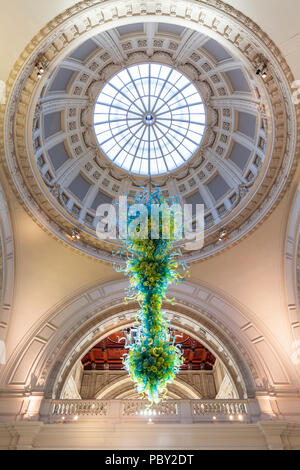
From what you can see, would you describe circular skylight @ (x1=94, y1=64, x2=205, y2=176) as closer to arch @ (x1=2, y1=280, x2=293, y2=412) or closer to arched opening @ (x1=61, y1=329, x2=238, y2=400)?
arch @ (x1=2, y1=280, x2=293, y2=412)

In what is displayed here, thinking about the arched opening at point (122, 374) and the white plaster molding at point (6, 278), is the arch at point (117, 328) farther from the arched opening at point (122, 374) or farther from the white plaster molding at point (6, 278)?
the arched opening at point (122, 374)

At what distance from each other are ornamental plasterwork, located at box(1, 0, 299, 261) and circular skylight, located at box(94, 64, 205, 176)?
0.71m

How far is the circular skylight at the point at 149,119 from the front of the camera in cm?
1279

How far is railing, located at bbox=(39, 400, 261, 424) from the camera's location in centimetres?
912

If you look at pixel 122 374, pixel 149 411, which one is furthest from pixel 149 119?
pixel 122 374

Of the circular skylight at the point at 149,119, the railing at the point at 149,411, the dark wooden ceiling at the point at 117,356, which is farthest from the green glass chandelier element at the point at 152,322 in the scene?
the dark wooden ceiling at the point at 117,356

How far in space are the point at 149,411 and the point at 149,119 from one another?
40.5 feet

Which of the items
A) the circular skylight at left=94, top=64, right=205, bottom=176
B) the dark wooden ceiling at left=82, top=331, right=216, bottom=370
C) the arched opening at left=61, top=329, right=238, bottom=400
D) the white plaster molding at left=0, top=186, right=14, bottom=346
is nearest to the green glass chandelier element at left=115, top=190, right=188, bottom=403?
the white plaster molding at left=0, top=186, right=14, bottom=346

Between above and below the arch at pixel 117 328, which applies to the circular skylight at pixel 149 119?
above

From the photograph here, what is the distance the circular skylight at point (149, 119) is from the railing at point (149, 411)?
1023 centimetres

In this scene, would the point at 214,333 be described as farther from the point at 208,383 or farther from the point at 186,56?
the point at 186,56

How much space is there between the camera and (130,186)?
14188 millimetres

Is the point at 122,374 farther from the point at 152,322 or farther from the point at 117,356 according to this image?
the point at 152,322

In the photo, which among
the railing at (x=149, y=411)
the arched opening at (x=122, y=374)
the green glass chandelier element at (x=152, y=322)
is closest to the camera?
the green glass chandelier element at (x=152, y=322)
